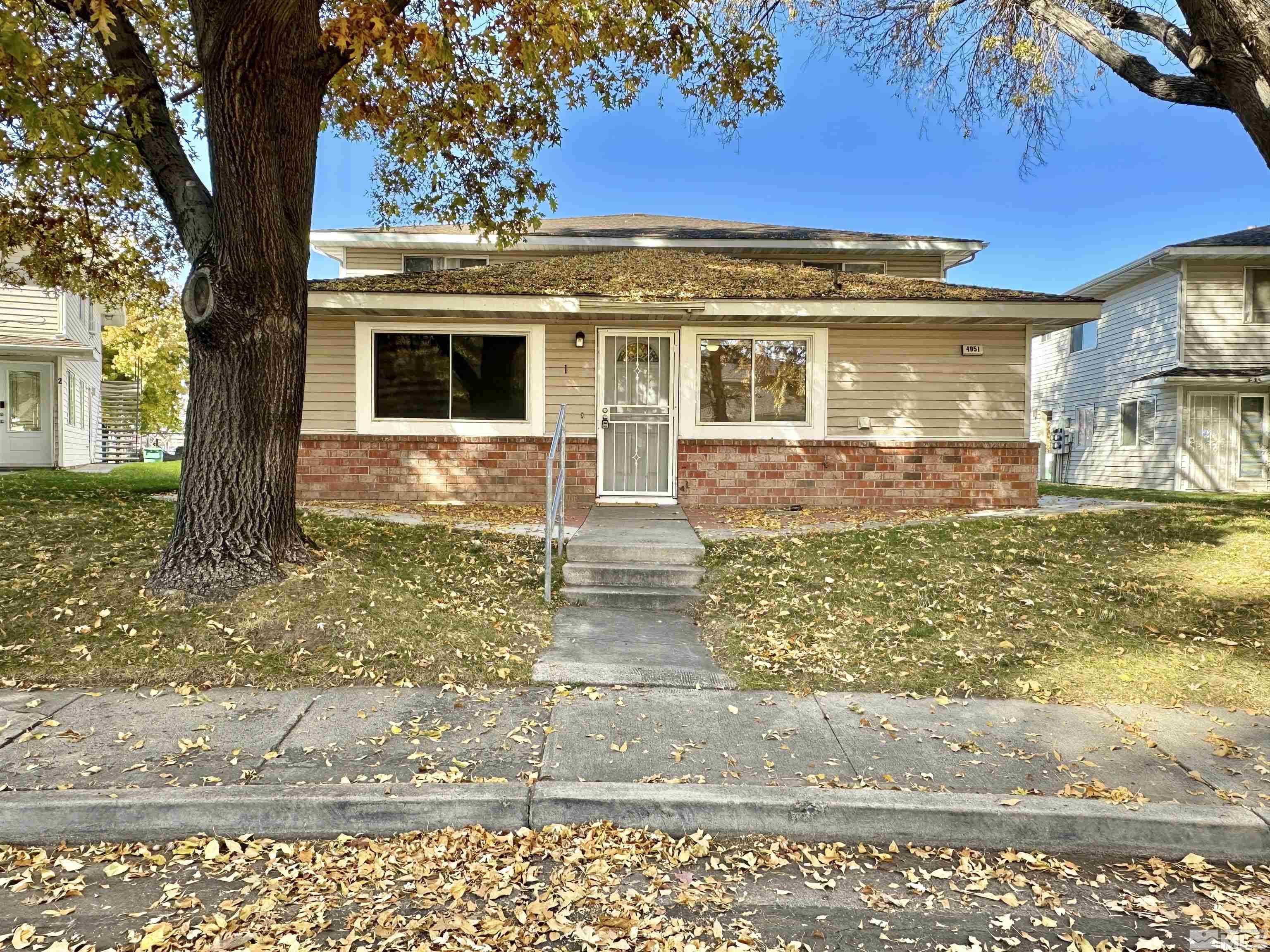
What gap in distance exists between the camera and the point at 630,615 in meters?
5.41

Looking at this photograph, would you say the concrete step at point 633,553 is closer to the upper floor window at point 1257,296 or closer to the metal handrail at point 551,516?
the metal handrail at point 551,516

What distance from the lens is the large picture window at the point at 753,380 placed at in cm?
948

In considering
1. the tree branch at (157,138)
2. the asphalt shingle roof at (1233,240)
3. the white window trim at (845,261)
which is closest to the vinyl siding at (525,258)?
the white window trim at (845,261)

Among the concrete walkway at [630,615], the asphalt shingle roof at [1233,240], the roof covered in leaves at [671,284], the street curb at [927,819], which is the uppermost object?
the asphalt shingle roof at [1233,240]

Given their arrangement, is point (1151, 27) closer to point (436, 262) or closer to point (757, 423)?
point (757, 423)

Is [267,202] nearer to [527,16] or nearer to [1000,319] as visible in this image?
[527,16]

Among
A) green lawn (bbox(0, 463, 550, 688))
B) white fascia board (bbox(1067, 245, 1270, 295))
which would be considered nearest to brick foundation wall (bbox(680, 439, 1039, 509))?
green lawn (bbox(0, 463, 550, 688))

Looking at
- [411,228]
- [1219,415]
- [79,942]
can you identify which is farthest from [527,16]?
[1219,415]

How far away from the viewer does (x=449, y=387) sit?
9.46m

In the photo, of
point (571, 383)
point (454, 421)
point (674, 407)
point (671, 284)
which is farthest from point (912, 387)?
point (454, 421)

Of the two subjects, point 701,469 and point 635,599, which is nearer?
point 635,599

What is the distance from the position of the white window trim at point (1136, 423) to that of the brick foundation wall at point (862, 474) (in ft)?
27.8

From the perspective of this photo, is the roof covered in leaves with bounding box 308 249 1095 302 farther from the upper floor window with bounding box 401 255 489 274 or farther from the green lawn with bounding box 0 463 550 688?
the green lawn with bounding box 0 463 550 688

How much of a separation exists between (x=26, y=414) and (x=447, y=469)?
1256cm
